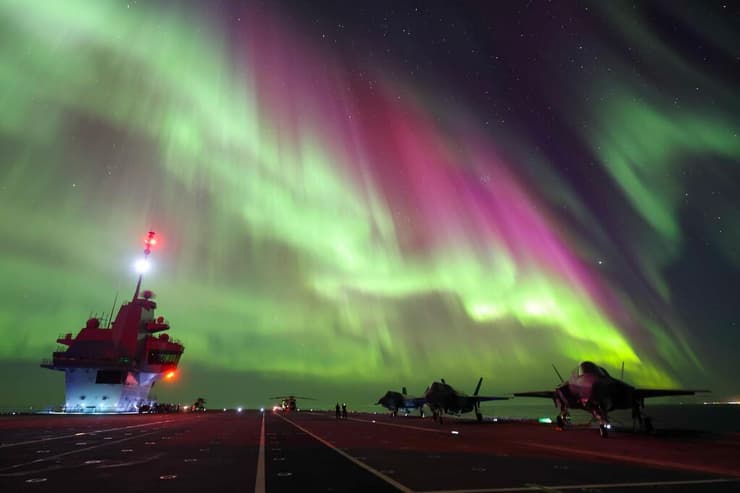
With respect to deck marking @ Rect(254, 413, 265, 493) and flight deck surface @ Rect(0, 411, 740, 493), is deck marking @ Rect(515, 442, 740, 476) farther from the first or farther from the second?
deck marking @ Rect(254, 413, 265, 493)

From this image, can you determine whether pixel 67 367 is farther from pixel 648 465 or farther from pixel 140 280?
pixel 648 465

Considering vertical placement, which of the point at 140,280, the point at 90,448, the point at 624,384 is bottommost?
the point at 90,448

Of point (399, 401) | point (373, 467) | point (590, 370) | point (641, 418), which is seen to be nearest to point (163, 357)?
point (399, 401)

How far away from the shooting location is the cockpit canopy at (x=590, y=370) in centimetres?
3237

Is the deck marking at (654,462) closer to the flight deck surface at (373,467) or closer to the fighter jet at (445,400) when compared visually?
the flight deck surface at (373,467)

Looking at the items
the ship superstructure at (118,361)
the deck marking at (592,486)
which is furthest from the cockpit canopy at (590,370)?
the ship superstructure at (118,361)

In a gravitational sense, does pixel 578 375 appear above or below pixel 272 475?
above

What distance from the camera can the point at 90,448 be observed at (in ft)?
77.1

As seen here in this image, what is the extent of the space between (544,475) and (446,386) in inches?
1697

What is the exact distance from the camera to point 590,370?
32656 mm

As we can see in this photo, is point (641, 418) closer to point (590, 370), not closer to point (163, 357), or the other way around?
point (590, 370)

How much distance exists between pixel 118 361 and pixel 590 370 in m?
90.1

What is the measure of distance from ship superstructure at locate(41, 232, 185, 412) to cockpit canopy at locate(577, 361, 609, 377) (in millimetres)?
88603

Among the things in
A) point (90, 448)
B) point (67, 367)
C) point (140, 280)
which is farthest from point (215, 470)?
point (140, 280)
